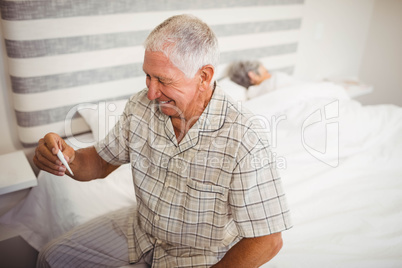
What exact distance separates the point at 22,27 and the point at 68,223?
79 centimetres

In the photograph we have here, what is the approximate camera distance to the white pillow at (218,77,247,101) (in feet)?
6.55

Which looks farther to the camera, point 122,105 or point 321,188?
point 122,105

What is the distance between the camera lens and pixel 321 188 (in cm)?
146

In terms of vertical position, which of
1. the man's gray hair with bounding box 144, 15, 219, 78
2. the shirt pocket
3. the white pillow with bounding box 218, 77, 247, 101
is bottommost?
the shirt pocket

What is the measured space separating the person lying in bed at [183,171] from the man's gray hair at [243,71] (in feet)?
3.45

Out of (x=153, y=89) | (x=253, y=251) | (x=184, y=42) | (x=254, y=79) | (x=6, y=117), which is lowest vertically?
(x=253, y=251)

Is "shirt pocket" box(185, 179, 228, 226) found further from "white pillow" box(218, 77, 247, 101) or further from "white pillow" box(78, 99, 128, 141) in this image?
"white pillow" box(218, 77, 247, 101)

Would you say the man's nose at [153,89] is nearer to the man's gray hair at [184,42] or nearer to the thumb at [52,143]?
the man's gray hair at [184,42]

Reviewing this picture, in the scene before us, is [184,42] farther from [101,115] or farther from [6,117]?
[6,117]

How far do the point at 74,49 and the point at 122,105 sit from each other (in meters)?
0.34

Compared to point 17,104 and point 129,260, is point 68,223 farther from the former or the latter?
point 17,104

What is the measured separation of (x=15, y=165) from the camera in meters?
1.48

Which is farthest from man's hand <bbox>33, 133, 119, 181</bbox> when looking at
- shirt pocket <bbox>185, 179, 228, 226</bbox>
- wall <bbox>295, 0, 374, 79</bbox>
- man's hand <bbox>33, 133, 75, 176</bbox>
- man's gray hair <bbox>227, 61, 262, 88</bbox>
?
wall <bbox>295, 0, 374, 79</bbox>

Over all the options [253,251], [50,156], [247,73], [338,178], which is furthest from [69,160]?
[247,73]
